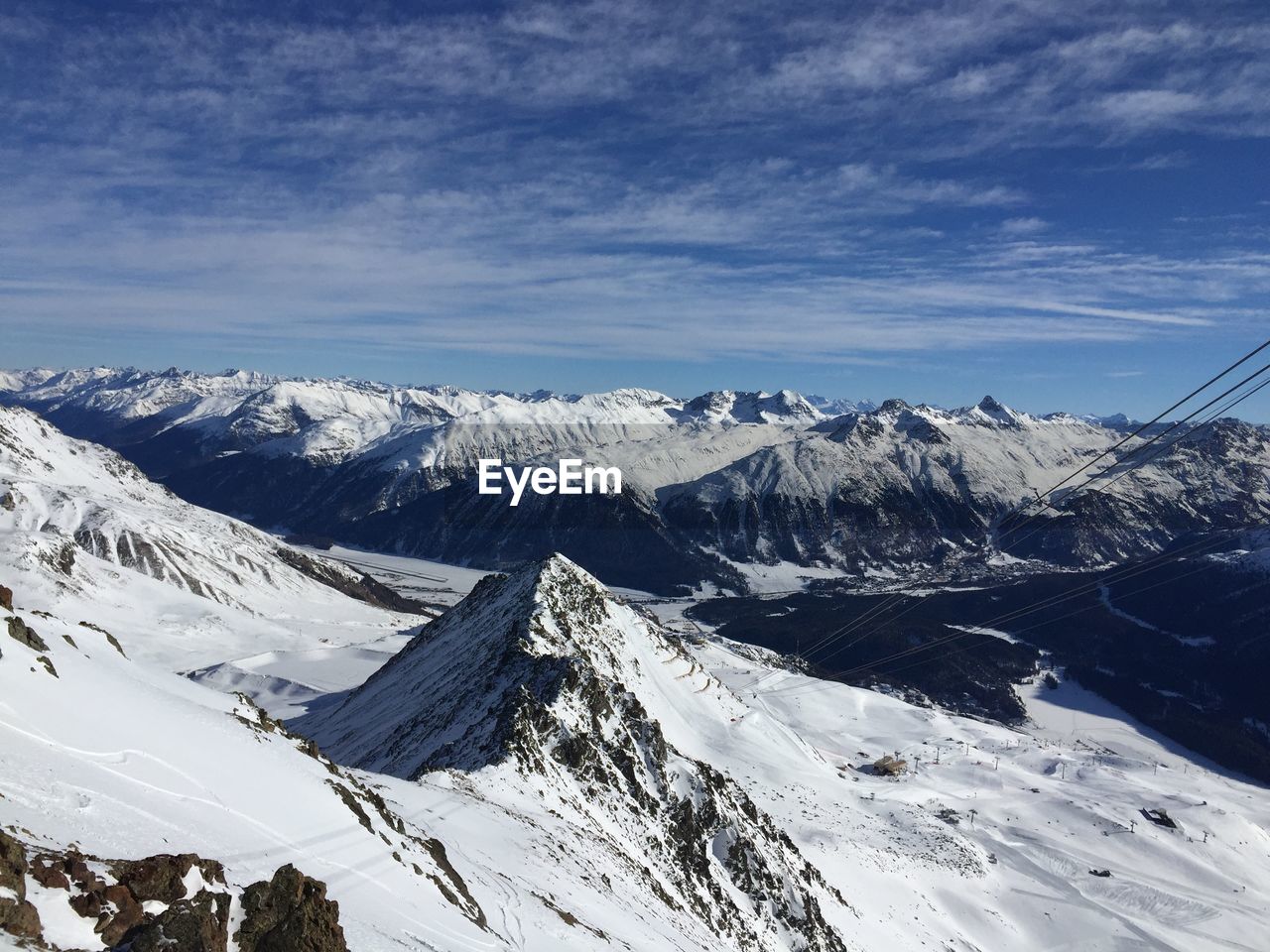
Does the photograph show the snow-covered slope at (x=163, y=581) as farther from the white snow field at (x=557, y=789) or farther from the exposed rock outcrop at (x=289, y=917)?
the exposed rock outcrop at (x=289, y=917)

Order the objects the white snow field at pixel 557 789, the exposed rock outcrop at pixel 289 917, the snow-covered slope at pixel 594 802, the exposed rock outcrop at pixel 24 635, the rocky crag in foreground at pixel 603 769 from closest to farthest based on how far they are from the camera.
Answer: the exposed rock outcrop at pixel 289 917
the snow-covered slope at pixel 594 802
the white snow field at pixel 557 789
the exposed rock outcrop at pixel 24 635
the rocky crag in foreground at pixel 603 769

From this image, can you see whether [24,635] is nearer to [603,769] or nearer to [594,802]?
[594,802]

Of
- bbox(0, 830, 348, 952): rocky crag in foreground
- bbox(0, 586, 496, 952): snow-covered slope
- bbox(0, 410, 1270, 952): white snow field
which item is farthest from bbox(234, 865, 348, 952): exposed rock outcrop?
bbox(0, 410, 1270, 952): white snow field

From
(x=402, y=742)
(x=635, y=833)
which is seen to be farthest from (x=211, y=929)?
(x=402, y=742)

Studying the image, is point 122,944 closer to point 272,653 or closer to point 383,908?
point 383,908

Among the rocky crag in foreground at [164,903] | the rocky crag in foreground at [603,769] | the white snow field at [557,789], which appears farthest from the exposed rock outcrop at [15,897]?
the rocky crag in foreground at [603,769]
